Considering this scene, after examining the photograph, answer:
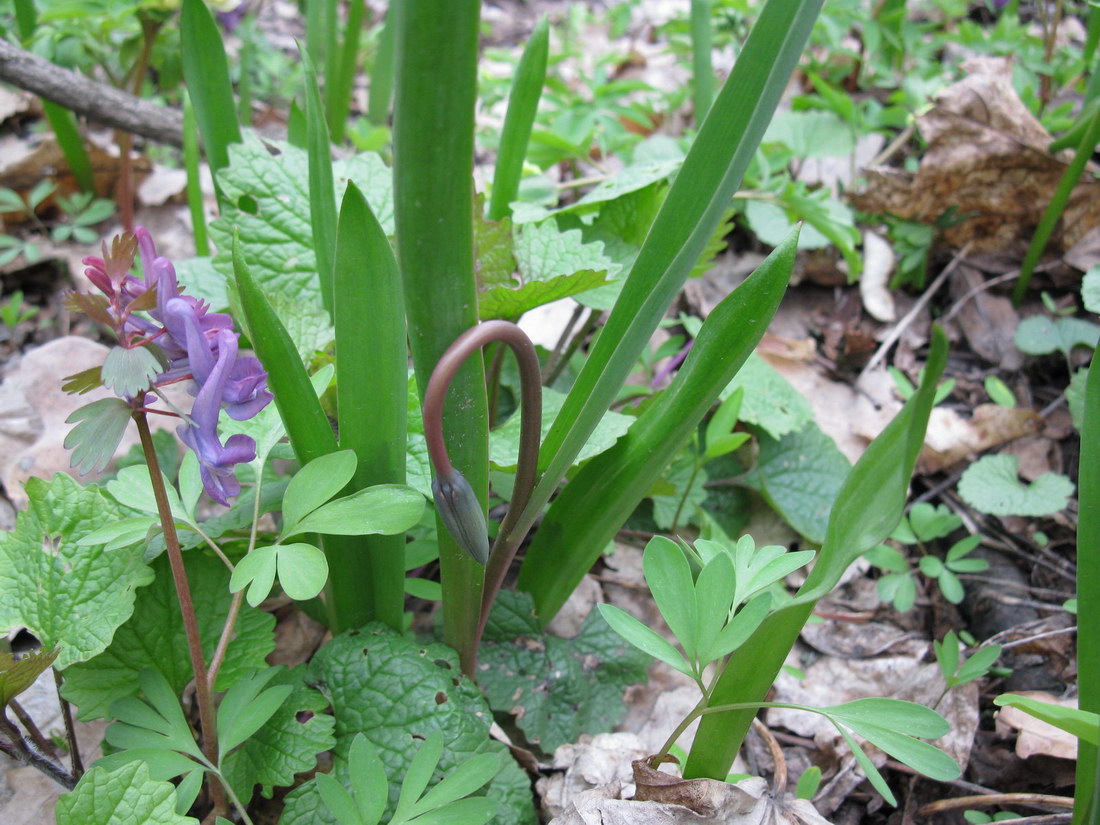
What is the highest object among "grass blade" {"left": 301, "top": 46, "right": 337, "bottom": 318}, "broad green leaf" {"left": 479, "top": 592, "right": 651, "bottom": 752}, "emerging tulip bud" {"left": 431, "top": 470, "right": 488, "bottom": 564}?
"grass blade" {"left": 301, "top": 46, "right": 337, "bottom": 318}

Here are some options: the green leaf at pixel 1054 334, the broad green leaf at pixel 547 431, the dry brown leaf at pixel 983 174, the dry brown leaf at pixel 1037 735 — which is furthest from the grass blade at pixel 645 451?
the dry brown leaf at pixel 983 174

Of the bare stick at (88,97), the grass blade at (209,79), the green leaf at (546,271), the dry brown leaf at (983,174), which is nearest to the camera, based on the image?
the green leaf at (546,271)

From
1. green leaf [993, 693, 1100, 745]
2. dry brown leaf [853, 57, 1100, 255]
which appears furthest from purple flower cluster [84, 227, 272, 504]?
dry brown leaf [853, 57, 1100, 255]

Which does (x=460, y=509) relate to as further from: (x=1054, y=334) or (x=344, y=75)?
(x=344, y=75)

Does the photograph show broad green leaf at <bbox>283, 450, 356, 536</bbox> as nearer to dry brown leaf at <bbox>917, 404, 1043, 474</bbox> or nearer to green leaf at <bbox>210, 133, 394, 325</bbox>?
green leaf at <bbox>210, 133, 394, 325</bbox>

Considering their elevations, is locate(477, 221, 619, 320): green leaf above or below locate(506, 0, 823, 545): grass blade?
below

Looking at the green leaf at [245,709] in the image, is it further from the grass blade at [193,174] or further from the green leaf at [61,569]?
the grass blade at [193,174]

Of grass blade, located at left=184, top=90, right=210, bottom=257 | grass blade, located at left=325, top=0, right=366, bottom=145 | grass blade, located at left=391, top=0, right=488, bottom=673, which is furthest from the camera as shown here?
grass blade, located at left=325, top=0, right=366, bottom=145
